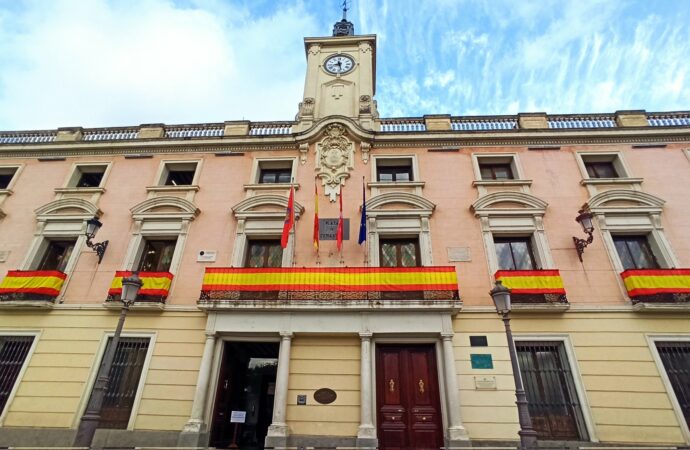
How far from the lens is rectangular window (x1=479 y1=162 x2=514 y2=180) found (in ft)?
45.4

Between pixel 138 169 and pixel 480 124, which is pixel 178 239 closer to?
pixel 138 169

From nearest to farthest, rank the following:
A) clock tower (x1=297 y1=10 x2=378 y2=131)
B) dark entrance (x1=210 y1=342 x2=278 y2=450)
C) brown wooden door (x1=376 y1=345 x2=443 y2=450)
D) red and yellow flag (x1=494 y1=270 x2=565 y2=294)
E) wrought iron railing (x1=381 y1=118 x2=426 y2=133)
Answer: brown wooden door (x1=376 y1=345 x2=443 y2=450) → red and yellow flag (x1=494 y1=270 x2=565 y2=294) → dark entrance (x1=210 y1=342 x2=278 y2=450) → wrought iron railing (x1=381 y1=118 x2=426 y2=133) → clock tower (x1=297 y1=10 x2=378 y2=131)

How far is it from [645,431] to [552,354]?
2.57 metres

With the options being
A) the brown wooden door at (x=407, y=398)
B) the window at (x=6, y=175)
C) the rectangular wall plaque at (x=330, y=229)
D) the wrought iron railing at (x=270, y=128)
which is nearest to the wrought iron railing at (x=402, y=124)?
the wrought iron railing at (x=270, y=128)

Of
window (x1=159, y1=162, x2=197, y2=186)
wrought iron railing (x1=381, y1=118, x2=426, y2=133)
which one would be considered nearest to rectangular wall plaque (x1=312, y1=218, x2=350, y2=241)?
wrought iron railing (x1=381, y1=118, x2=426, y2=133)

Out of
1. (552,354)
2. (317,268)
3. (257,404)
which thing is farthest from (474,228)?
(257,404)

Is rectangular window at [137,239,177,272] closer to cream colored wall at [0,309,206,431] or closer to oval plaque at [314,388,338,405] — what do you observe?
cream colored wall at [0,309,206,431]

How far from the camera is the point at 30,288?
11.4m

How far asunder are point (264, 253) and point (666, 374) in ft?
41.2

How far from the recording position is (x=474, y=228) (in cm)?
1218

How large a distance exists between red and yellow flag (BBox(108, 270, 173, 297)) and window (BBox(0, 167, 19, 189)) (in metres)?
8.88

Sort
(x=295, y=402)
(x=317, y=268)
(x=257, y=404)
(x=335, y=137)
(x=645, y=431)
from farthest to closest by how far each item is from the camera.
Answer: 1. (x=335, y=137)
2. (x=257, y=404)
3. (x=317, y=268)
4. (x=295, y=402)
5. (x=645, y=431)

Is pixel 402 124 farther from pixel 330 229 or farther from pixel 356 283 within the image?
pixel 356 283

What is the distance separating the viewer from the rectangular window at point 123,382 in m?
9.98
